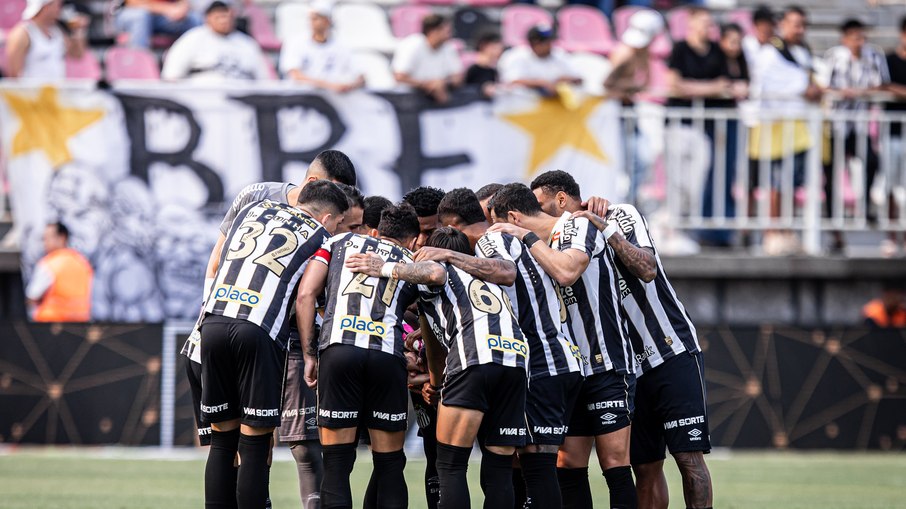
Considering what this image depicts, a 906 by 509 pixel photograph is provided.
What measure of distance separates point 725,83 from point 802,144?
116 cm

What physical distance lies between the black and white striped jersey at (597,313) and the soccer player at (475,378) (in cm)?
61

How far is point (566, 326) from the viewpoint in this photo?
8.69 metres

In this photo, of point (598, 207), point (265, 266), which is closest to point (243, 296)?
point (265, 266)

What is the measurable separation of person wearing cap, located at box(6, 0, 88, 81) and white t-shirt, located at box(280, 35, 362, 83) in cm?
266

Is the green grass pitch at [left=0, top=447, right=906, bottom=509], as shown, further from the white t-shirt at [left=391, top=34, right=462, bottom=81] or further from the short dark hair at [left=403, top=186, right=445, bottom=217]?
the white t-shirt at [left=391, top=34, right=462, bottom=81]

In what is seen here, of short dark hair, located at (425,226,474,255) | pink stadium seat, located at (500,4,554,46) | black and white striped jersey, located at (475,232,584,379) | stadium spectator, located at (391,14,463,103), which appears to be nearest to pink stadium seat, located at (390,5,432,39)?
pink stadium seat, located at (500,4,554,46)

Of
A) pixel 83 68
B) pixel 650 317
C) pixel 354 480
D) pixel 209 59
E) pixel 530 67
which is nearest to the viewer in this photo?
pixel 650 317

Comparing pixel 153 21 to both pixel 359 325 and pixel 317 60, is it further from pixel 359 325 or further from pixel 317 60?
pixel 359 325

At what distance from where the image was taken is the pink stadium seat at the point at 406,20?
19.8 meters

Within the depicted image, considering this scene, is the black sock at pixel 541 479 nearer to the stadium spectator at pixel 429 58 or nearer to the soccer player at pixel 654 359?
the soccer player at pixel 654 359

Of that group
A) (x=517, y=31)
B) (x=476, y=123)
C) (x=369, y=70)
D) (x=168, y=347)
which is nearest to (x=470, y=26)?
(x=517, y=31)

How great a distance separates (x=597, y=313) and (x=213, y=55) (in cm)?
826

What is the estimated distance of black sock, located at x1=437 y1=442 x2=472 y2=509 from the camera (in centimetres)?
790

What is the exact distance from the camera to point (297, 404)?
9156 mm
